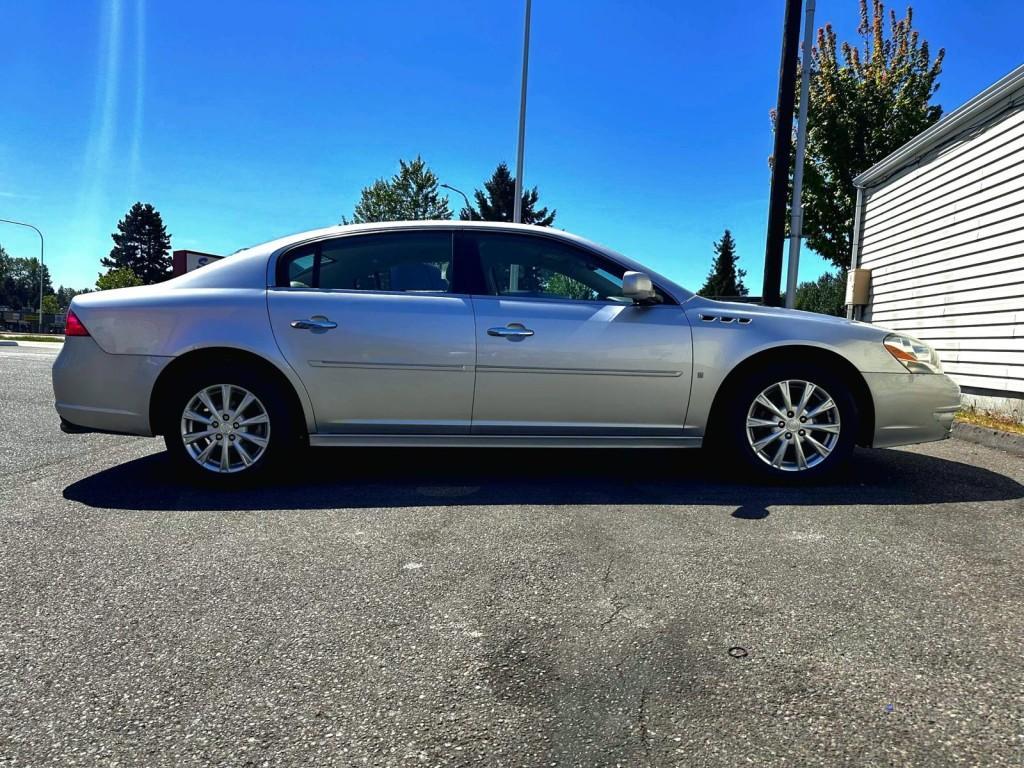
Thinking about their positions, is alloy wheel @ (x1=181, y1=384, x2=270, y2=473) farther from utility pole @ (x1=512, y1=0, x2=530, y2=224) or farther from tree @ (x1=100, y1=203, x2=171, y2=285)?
tree @ (x1=100, y1=203, x2=171, y2=285)

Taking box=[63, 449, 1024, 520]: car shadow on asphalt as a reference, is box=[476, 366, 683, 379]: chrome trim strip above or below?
above

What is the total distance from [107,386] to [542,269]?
261 centimetres

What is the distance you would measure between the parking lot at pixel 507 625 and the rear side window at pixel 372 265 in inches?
47.3

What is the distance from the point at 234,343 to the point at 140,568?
1.51 metres

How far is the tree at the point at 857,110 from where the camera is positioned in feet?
65.4

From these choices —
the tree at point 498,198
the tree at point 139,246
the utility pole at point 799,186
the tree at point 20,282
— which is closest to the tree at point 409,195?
the tree at point 498,198

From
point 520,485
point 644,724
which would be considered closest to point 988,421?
point 520,485

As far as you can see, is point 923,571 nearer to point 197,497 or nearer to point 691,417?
point 691,417

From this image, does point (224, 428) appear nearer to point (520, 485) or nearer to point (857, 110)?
point (520, 485)

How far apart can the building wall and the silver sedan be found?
12.4 feet

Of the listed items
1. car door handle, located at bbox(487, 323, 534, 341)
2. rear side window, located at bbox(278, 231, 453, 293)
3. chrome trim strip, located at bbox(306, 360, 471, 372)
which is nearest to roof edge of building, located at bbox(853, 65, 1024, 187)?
car door handle, located at bbox(487, 323, 534, 341)

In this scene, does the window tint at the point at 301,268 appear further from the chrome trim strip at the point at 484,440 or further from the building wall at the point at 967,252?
the building wall at the point at 967,252

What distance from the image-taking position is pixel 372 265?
391 centimetres

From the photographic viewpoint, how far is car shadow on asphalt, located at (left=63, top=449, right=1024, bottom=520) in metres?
3.48
